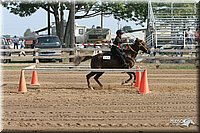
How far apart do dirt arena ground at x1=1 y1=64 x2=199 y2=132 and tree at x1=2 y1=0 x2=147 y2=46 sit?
21892 mm

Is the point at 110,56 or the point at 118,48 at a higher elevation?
the point at 118,48

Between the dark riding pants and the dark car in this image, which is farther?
the dark car

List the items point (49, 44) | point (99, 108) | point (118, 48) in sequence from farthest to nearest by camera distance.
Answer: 1. point (49, 44)
2. point (118, 48)
3. point (99, 108)

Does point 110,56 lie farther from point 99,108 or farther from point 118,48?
point 99,108

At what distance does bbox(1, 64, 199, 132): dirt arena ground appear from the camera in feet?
27.2

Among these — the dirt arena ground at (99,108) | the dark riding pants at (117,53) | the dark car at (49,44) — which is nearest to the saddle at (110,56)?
the dark riding pants at (117,53)

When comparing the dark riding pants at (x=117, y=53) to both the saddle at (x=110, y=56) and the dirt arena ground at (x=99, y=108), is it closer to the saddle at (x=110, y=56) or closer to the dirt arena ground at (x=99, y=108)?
the saddle at (x=110, y=56)

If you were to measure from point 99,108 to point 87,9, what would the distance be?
2933 cm

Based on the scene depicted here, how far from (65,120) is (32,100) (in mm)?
2842

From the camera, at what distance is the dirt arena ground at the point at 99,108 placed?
8.28 m

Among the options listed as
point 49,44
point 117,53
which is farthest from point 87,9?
point 117,53

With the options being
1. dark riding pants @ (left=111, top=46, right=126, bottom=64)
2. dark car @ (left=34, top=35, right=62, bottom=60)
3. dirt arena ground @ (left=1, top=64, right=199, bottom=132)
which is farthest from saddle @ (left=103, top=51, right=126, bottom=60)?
dark car @ (left=34, top=35, right=62, bottom=60)

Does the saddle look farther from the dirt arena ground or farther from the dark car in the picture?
the dark car

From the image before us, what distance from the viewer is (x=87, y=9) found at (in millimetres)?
38875
